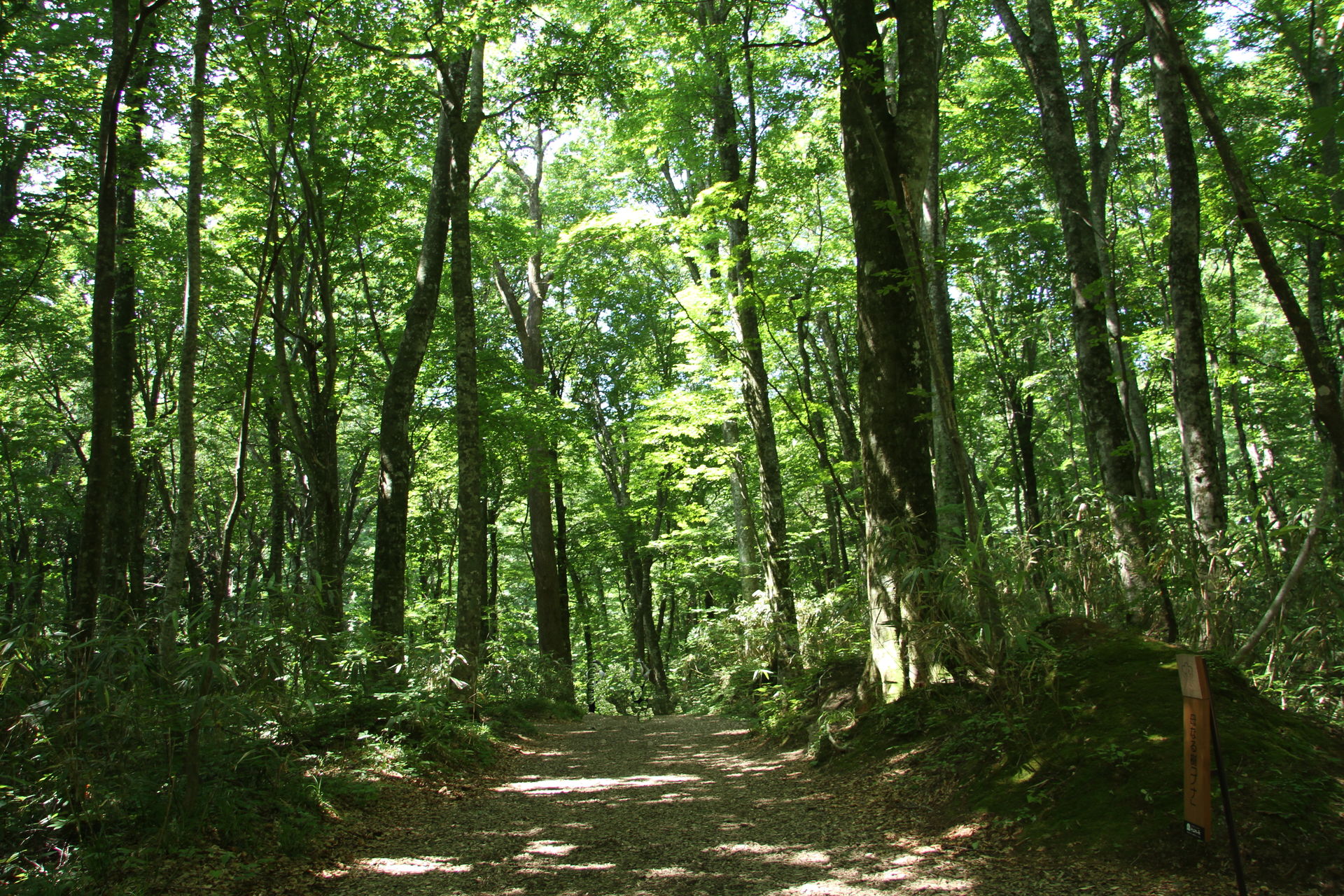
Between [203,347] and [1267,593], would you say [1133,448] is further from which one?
[203,347]

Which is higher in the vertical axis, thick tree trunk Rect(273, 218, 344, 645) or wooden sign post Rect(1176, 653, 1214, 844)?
thick tree trunk Rect(273, 218, 344, 645)

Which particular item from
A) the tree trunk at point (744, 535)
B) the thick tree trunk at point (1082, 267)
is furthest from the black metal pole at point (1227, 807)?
the tree trunk at point (744, 535)

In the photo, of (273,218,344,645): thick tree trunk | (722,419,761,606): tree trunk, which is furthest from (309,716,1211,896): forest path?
(722,419,761,606): tree trunk

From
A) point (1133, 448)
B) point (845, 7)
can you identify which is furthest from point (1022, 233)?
point (845, 7)

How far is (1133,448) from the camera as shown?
7.41 m

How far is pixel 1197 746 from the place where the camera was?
232 cm

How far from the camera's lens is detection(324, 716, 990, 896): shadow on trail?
10.8 ft

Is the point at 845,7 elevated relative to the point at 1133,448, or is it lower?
elevated

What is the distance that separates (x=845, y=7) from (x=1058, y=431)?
22448mm

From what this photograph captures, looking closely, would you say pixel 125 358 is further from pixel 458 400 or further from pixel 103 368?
pixel 103 368

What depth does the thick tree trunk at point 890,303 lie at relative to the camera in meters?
5.47

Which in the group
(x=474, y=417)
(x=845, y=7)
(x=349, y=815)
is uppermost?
(x=845, y=7)

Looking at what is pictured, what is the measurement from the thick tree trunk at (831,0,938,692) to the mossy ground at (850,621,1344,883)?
3.45 feet

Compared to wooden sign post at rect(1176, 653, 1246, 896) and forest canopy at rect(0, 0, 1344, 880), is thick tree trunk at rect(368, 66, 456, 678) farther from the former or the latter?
wooden sign post at rect(1176, 653, 1246, 896)
